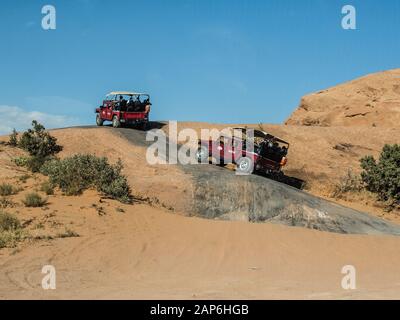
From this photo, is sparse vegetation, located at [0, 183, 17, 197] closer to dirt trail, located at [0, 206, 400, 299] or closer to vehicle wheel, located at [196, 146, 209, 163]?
dirt trail, located at [0, 206, 400, 299]

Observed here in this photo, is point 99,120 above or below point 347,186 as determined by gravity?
above

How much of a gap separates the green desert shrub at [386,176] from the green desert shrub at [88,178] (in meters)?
11.6

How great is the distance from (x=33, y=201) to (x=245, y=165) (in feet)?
30.3

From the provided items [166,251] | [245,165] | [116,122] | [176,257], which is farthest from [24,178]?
[116,122]

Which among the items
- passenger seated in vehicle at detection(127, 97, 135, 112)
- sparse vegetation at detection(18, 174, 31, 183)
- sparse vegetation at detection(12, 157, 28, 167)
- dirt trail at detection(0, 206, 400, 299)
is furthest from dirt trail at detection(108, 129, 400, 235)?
passenger seated in vehicle at detection(127, 97, 135, 112)

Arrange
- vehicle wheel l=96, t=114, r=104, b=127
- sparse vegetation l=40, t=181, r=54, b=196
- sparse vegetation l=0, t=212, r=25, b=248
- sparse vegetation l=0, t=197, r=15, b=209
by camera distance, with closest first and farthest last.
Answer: sparse vegetation l=0, t=212, r=25, b=248 < sparse vegetation l=0, t=197, r=15, b=209 < sparse vegetation l=40, t=181, r=54, b=196 < vehicle wheel l=96, t=114, r=104, b=127

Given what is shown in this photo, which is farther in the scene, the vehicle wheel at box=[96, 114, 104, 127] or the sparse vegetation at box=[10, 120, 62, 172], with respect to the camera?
the vehicle wheel at box=[96, 114, 104, 127]

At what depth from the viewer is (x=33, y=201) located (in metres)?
14.7

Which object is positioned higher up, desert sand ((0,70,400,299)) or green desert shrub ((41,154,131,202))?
green desert shrub ((41,154,131,202))

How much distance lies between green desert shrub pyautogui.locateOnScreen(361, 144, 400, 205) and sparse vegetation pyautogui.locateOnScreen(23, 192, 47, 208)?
1451 centimetres

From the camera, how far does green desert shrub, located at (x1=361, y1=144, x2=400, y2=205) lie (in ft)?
74.5

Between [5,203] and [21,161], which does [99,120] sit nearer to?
[21,161]

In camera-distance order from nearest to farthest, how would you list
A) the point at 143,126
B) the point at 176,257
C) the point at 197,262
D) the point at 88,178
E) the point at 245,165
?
the point at 197,262
the point at 176,257
the point at 88,178
the point at 245,165
the point at 143,126

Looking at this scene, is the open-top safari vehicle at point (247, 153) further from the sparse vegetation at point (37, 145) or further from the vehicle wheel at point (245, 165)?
the sparse vegetation at point (37, 145)
